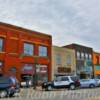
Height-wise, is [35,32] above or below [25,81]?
above

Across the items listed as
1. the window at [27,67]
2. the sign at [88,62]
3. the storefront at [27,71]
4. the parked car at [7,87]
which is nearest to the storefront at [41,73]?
the storefront at [27,71]

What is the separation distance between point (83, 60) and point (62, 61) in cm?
855

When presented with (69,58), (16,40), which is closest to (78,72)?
(69,58)

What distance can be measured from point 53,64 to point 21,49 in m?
8.72

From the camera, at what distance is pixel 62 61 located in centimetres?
4903

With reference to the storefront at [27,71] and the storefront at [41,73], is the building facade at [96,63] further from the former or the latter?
the storefront at [27,71]

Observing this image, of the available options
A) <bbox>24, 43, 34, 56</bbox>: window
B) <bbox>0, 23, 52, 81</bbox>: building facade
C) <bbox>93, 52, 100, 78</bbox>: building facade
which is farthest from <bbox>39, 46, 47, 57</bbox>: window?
<bbox>93, 52, 100, 78</bbox>: building facade

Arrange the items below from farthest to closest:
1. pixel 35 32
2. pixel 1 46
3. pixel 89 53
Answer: pixel 89 53 < pixel 35 32 < pixel 1 46

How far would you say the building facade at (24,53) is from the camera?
3803 cm

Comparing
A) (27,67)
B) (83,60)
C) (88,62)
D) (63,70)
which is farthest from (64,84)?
(88,62)

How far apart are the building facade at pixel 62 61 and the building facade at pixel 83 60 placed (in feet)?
6.54

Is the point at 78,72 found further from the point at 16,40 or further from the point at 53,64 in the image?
the point at 16,40

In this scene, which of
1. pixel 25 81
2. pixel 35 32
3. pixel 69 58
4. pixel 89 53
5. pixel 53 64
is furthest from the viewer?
pixel 89 53

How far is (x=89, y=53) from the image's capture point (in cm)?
5894
